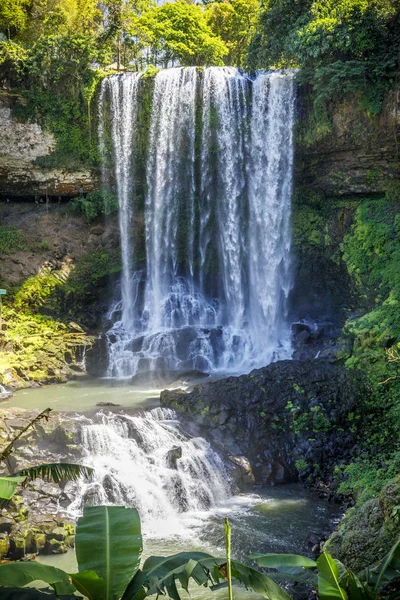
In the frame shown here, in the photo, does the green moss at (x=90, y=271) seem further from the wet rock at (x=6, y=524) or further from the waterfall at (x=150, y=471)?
the wet rock at (x=6, y=524)

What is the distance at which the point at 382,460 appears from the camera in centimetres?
1112

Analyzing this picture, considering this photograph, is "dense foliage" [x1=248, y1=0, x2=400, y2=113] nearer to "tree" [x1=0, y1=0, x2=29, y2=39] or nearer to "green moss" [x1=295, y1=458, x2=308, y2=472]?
"tree" [x1=0, y1=0, x2=29, y2=39]

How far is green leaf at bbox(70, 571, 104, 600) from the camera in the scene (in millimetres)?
3293

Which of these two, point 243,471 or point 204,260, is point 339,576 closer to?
point 243,471

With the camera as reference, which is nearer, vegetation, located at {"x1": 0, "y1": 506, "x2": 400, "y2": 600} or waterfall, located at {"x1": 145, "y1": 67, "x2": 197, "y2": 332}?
vegetation, located at {"x1": 0, "y1": 506, "x2": 400, "y2": 600}

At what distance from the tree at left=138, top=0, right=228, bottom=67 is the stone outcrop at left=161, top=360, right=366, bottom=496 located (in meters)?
20.6

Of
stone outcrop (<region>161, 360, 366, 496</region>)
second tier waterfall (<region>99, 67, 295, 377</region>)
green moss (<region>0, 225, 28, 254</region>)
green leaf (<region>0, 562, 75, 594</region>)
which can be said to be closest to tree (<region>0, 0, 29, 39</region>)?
second tier waterfall (<region>99, 67, 295, 377</region>)

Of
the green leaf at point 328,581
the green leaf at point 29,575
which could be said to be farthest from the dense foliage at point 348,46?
the green leaf at point 29,575

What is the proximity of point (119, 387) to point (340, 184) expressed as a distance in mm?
→ 9870

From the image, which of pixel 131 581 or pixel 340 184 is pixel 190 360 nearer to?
pixel 340 184

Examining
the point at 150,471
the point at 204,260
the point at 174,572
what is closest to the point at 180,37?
the point at 204,260

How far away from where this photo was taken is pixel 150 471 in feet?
36.8

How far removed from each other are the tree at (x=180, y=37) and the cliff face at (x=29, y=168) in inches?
397

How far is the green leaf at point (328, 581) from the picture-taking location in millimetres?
3367
